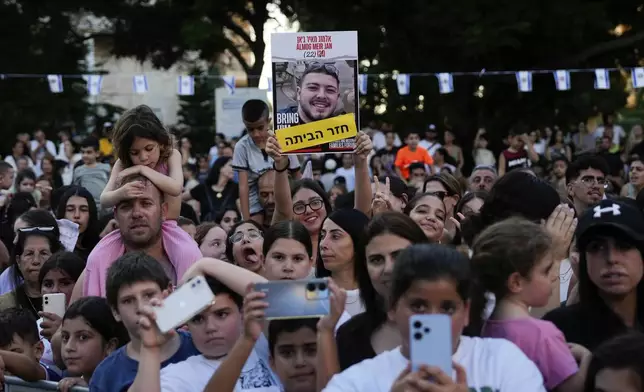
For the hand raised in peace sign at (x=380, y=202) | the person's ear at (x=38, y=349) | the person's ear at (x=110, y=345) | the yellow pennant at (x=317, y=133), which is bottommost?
the person's ear at (x=38, y=349)

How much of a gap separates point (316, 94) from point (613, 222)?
9.28 ft

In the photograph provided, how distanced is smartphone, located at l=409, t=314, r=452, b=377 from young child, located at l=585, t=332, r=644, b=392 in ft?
2.52

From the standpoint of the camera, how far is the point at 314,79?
7.20m

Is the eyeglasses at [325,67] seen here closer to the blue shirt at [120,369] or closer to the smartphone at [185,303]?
the blue shirt at [120,369]

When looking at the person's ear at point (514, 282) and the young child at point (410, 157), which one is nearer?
the person's ear at point (514, 282)

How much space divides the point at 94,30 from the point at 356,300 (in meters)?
32.9

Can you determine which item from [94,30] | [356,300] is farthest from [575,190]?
[94,30]

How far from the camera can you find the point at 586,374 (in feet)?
13.6

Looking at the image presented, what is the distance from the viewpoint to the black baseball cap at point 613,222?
4.68 metres

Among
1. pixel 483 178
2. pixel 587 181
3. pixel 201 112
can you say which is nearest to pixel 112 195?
pixel 587 181

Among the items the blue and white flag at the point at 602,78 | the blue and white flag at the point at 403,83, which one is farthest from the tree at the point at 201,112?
the blue and white flag at the point at 602,78

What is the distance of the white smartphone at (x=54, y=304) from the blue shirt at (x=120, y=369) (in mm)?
1235

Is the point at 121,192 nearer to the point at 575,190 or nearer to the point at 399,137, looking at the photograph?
the point at 575,190

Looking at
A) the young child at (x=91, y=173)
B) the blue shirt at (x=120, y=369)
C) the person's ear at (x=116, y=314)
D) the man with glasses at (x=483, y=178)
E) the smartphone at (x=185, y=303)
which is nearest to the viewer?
the smartphone at (x=185, y=303)
